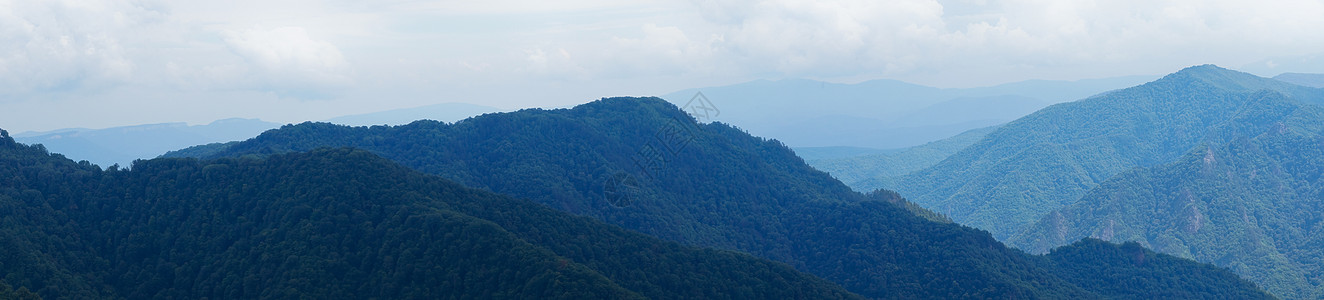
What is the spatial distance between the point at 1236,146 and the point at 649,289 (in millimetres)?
162951

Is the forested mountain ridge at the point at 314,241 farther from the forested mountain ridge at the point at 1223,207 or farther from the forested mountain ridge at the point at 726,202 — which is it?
the forested mountain ridge at the point at 1223,207

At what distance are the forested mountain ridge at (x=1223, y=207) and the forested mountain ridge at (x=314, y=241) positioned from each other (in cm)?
11215

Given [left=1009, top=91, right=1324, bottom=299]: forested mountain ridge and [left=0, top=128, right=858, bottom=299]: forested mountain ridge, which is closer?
[left=0, top=128, right=858, bottom=299]: forested mountain ridge

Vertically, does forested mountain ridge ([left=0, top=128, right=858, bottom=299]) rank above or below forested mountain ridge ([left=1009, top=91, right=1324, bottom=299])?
above

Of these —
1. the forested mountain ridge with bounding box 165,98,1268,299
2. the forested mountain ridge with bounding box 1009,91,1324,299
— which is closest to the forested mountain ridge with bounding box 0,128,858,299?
the forested mountain ridge with bounding box 165,98,1268,299

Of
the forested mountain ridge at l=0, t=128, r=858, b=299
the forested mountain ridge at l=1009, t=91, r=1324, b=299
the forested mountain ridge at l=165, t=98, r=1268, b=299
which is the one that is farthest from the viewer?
the forested mountain ridge at l=1009, t=91, r=1324, b=299

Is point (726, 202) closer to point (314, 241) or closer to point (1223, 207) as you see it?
point (314, 241)

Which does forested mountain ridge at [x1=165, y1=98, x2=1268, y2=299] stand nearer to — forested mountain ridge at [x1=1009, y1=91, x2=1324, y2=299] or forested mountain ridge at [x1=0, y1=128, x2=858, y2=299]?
forested mountain ridge at [x1=0, y1=128, x2=858, y2=299]

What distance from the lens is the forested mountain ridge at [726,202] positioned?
334ft

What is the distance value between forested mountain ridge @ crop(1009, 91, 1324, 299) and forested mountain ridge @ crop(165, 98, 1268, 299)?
173ft

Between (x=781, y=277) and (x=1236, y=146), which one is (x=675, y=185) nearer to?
(x=781, y=277)

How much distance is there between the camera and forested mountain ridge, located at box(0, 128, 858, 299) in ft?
220

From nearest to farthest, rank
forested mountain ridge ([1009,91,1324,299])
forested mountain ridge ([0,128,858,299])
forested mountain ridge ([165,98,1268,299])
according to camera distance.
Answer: forested mountain ridge ([0,128,858,299])
forested mountain ridge ([165,98,1268,299])
forested mountain ridge ([1009,91,1324,299])

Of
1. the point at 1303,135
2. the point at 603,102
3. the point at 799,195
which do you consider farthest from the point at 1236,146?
the point at 603,102
